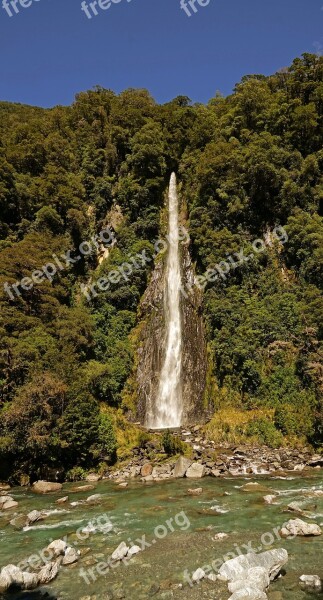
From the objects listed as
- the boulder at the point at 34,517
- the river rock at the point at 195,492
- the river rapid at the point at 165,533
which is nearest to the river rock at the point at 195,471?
the river rapid at the point at 165,533

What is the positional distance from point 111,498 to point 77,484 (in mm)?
4031

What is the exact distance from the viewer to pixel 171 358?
98.4 feet

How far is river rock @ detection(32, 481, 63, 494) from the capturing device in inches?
713

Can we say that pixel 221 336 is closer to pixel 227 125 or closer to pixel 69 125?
pixel 227 125

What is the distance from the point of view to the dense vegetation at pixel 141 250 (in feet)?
71.6

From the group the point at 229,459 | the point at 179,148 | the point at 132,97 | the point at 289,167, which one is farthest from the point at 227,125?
the point at 229,459

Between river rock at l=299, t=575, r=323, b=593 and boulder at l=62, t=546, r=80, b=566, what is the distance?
17.7ft

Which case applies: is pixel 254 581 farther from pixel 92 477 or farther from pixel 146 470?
pixel 92 477

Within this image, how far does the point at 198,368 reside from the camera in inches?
1132

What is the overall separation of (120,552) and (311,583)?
4603mm

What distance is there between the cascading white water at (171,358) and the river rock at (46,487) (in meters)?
9.91

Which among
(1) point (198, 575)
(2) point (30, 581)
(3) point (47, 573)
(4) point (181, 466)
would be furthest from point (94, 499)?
(1) point (198, 575)

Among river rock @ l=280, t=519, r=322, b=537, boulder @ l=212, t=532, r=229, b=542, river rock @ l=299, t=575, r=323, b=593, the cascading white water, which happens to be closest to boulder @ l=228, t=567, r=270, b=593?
river rock @ l=299, t=575, r=323, b=593

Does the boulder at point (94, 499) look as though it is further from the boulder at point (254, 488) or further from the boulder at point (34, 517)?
the boulder at point (254, 488)
